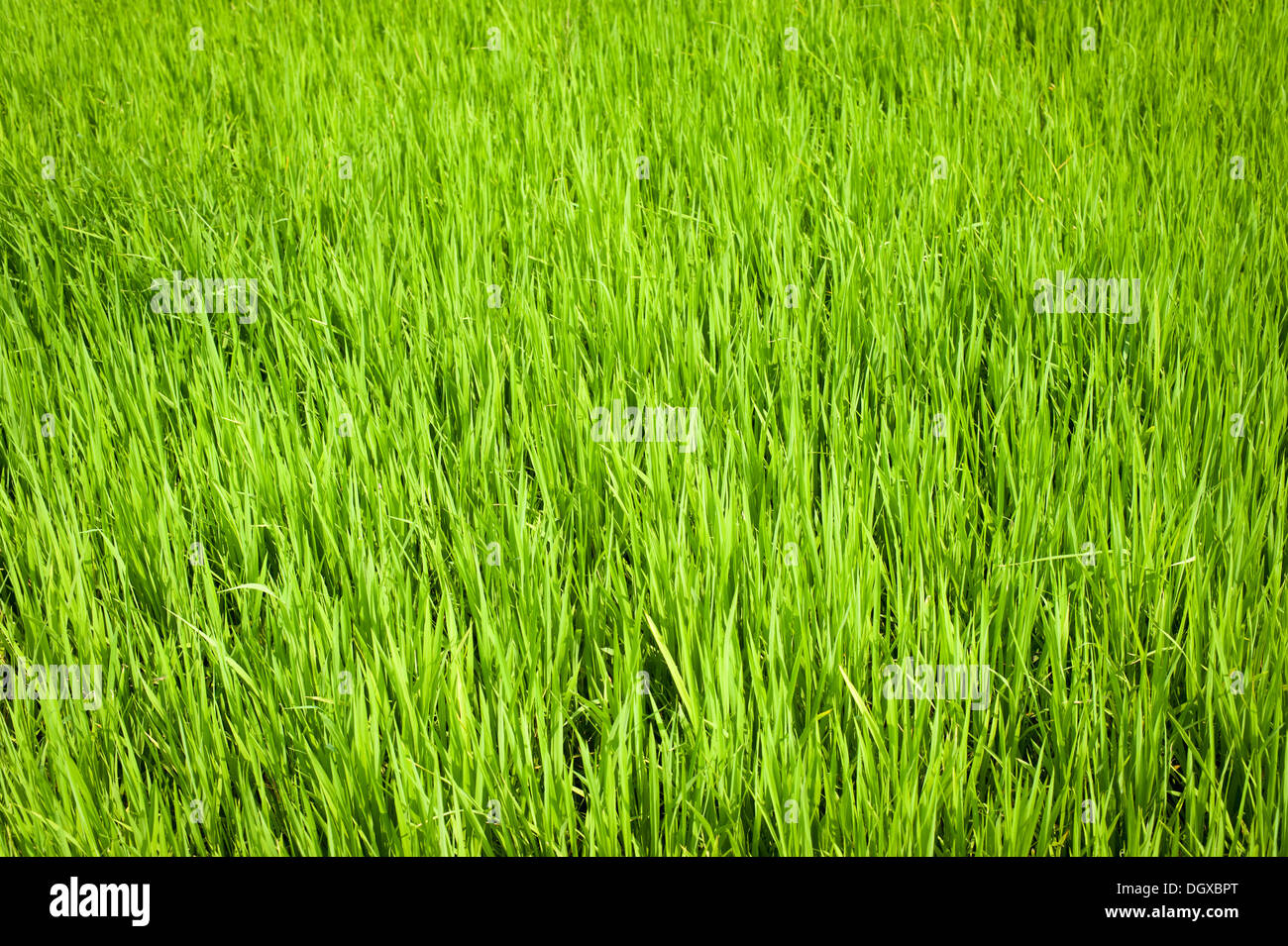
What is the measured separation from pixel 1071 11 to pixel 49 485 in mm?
3803

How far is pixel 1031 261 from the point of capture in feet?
6.60

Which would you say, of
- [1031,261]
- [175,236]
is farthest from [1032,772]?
[175,236]

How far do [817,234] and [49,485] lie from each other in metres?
1.87

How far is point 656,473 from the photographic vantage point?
153cm

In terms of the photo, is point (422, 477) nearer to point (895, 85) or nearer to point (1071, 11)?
point (895, 85)

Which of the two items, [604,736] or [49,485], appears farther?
[49,485]

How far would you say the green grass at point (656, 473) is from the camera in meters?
1.17

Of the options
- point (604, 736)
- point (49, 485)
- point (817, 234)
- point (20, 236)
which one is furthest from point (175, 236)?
point (604, 736)

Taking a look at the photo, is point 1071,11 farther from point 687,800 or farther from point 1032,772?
point 687,800

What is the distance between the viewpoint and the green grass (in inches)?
46.3
